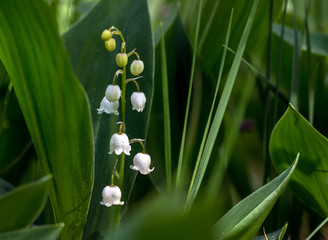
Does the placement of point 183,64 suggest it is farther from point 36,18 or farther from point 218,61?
point 36,18

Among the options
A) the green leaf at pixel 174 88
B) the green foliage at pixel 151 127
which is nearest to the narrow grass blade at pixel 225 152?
the green foliage at pixel 151 127

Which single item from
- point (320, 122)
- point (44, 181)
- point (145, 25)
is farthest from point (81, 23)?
point (320, 122)

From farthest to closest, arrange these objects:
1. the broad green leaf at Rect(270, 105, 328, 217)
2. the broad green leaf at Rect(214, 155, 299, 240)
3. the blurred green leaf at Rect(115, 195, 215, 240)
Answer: the broad green leaf at Rect(270, 105, 328, 217) < the broad green leaf at Rect(214, 155, 299, 240) < the blurred green leaf at Rect(115, 195, 215, 240)

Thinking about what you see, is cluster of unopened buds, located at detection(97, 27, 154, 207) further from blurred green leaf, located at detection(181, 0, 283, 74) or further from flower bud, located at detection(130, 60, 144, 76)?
blurred green leaf, located at detection(181, 0, 283, 74)

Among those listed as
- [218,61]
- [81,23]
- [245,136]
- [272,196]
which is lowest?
[245,136]

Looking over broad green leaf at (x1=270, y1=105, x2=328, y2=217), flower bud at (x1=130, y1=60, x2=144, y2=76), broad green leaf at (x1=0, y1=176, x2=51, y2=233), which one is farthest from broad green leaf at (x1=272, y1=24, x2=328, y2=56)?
broad green leaf at (x1=0, y1=176, x2=51, y2=233)
